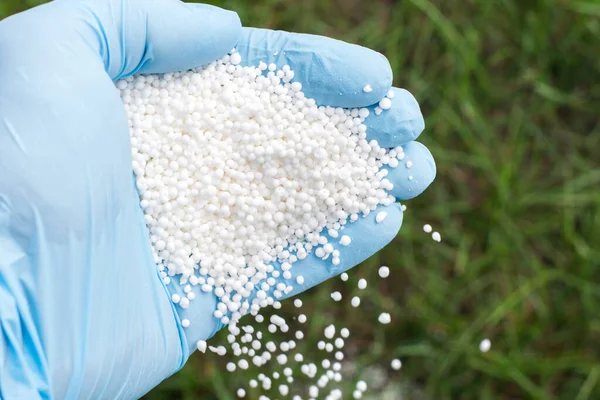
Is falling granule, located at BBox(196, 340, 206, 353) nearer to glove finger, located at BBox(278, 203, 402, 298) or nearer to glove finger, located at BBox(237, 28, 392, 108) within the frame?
glove finger, located at BBox(278, 203, 402, 298)

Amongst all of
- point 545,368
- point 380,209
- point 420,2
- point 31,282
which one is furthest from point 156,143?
point 545,368

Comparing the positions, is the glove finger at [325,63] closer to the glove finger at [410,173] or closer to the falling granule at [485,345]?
the glove finger at [410,173]

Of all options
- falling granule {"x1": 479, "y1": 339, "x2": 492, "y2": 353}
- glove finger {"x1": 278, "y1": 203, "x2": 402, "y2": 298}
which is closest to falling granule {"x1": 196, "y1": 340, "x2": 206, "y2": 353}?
glove finger {"x1": 278, "y1": 203, "x2": 402, "y2": 298}

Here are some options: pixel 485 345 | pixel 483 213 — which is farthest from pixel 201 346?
pixel 483 213

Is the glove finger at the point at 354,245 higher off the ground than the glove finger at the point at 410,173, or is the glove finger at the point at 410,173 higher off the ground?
the glove finger at the point at 410,173

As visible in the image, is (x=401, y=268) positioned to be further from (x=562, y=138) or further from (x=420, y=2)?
(x=420, y=2)

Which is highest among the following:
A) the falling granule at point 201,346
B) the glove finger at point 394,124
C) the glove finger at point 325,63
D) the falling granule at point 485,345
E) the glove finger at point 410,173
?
the glove finger at point 325,63

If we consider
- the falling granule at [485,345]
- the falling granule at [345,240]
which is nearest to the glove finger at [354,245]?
the falling granule at [345,240]
